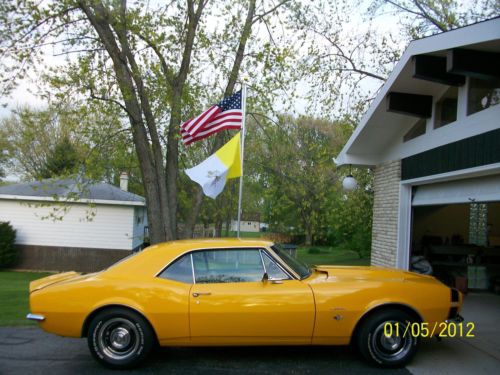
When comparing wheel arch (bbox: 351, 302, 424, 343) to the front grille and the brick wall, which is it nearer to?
the front grille

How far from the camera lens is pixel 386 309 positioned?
488 centimetres

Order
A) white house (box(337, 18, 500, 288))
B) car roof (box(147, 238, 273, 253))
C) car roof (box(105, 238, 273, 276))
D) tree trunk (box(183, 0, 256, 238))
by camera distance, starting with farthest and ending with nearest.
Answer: tree trunk (box(183, 0, 256, 238)) → white house (box(337, 18, 500, 288)) → car roof (box(147, 238, 273, 253)) → car roof (box(105, 238, 273, 276))

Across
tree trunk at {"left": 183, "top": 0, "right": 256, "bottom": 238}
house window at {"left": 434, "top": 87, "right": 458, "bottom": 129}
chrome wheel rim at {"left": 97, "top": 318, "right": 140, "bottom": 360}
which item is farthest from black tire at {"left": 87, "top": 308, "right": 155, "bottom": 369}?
tree trunk at {"left": 183, "top": 0, "right": 256, "bottom": 238}

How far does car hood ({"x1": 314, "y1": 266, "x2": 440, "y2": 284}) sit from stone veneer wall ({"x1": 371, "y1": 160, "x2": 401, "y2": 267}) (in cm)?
337

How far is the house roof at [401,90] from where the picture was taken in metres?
5.58

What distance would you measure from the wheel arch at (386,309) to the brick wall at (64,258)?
1596 centimetres

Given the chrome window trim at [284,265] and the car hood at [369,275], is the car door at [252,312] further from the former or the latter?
the car hood at [369,275]

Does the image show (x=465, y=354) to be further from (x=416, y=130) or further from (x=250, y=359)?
(x=416, y=130)

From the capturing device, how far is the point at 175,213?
395 inches

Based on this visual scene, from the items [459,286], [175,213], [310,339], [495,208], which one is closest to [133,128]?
[175,213]

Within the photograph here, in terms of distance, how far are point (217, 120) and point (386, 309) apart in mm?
4742

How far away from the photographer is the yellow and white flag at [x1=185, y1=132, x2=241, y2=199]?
7480mm

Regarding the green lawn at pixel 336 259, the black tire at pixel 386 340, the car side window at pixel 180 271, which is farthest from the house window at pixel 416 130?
the green lawn at pixel 336 259

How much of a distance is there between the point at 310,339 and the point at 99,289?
239 centimetres
